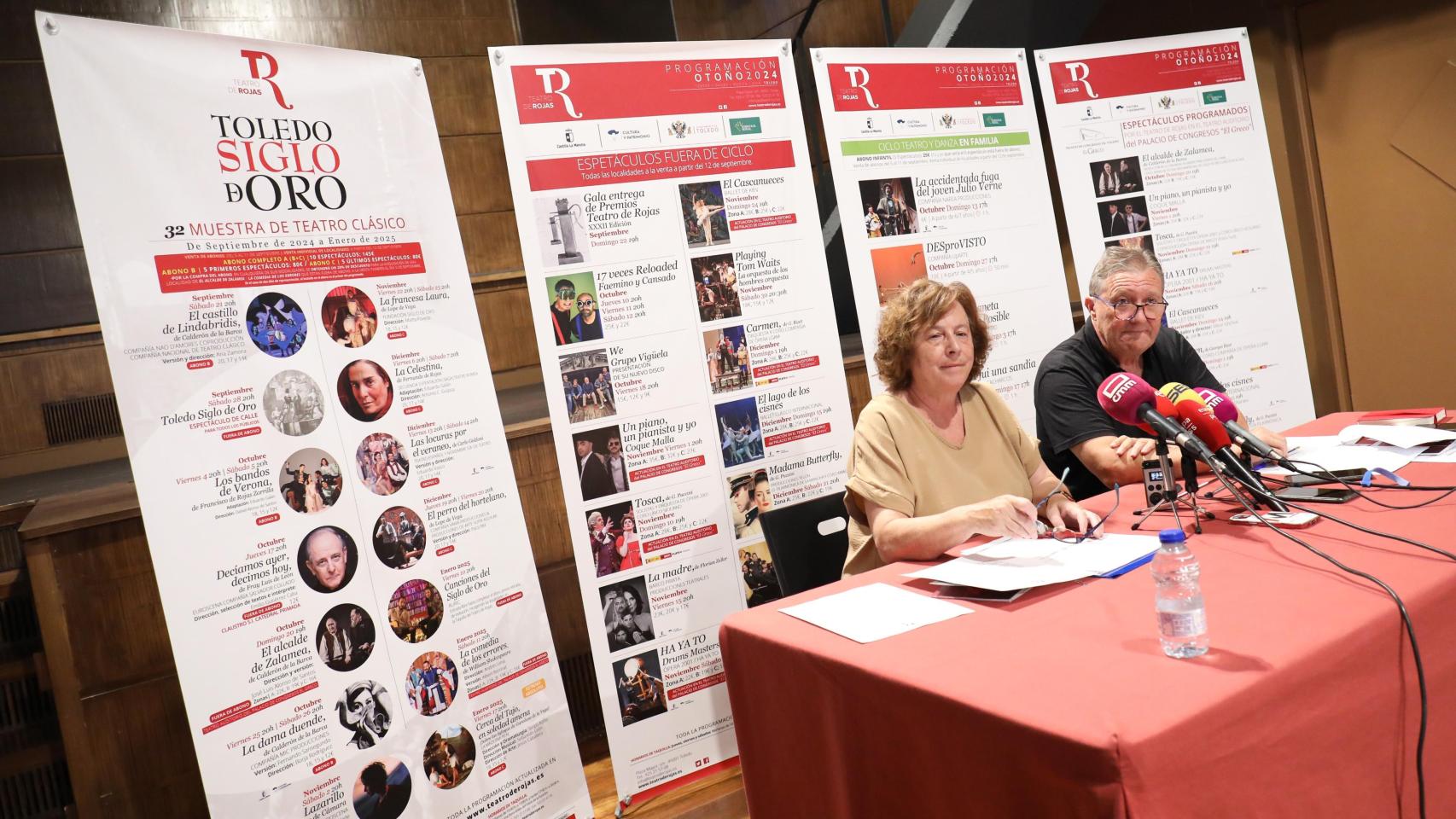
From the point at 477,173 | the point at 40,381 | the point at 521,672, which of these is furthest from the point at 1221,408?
the point at 40,381

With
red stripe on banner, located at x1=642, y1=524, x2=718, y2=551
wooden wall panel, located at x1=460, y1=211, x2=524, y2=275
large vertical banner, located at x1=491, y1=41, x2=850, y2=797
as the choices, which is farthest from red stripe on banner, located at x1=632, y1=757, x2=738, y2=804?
wooden wall panel, located at x1=460, y1=211, x2=524, y2=275

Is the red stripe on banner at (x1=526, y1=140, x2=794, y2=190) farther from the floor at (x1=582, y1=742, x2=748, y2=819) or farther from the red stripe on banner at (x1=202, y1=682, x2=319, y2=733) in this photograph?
the floor at (x1=582, y1=742, x2=748, y2=819)

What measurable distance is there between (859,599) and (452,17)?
4.74 m

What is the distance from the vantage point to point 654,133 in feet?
9.19

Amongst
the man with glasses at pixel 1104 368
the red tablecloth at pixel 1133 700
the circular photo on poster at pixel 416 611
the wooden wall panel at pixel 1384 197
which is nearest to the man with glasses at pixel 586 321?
the circular photo on poster at pixel 416 611

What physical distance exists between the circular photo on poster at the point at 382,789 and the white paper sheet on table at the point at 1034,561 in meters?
1.27

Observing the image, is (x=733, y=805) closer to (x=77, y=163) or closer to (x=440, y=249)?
(x=440, y=249)

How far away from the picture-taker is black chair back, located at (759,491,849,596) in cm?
237

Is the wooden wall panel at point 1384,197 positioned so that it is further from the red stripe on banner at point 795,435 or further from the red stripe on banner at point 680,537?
the red stripe on banner at point 680,537

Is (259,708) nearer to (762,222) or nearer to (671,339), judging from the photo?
(671,339)

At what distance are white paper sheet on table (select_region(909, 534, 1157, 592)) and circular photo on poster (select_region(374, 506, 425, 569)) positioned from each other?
1181 mm

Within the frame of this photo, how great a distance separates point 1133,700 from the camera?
1171 mm

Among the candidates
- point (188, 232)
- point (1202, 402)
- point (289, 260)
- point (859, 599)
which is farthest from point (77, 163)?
point (1202, 402)

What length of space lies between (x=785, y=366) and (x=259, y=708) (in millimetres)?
1727
